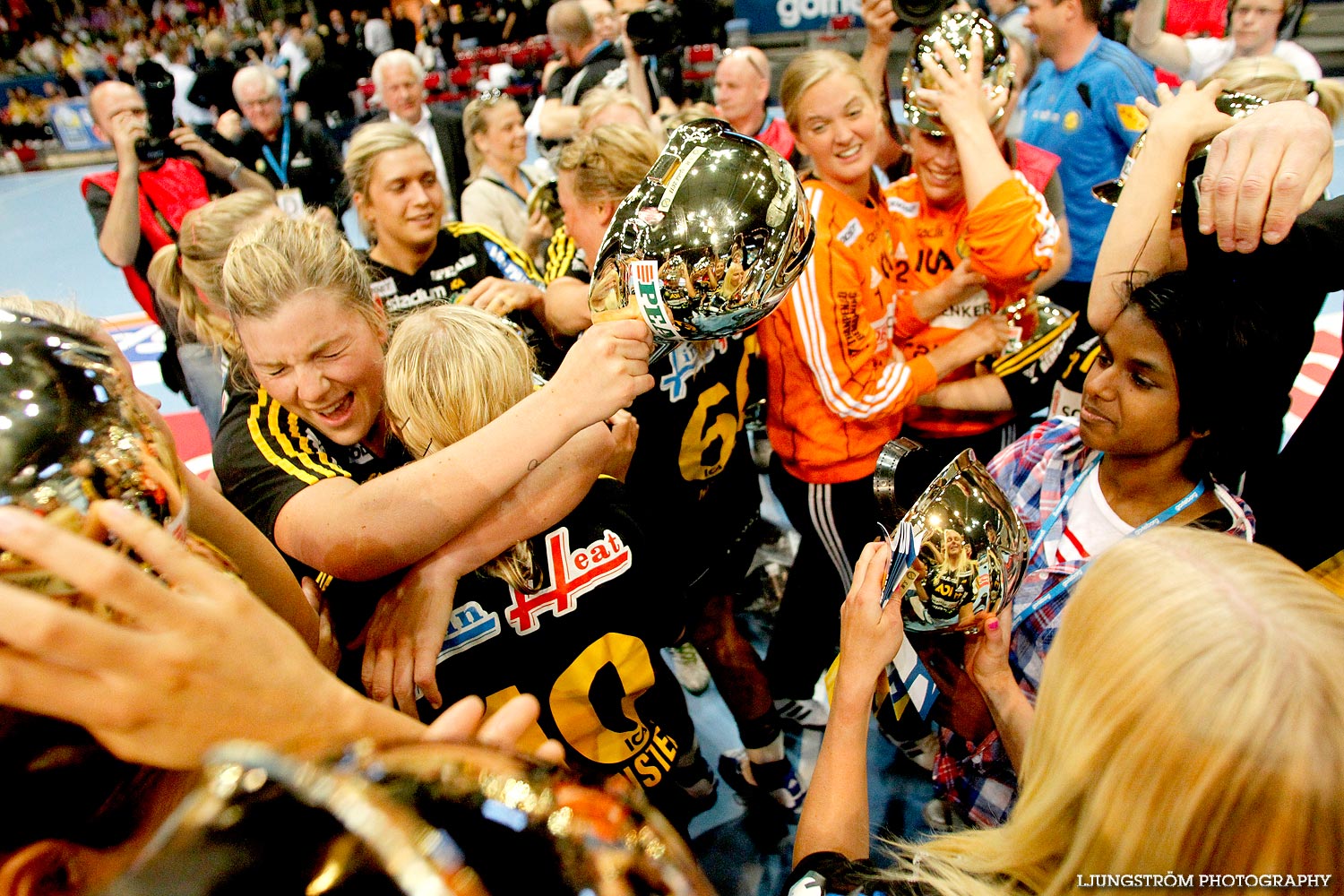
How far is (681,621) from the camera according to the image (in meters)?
1.85

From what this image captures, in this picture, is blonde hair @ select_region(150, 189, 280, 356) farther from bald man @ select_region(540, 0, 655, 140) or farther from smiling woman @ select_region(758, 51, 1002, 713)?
bald man @ select_region(540, 0, 655, 140)

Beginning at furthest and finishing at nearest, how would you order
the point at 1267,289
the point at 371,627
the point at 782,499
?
1. the point at 782,499
2. the point at 1267,289
3. the point at 371,627

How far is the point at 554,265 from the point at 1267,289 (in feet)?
5.95

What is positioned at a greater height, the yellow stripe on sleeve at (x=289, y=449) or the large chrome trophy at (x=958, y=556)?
the yellow stripe on sleeve at (x=289, y=449)

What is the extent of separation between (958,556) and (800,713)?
1393 mm

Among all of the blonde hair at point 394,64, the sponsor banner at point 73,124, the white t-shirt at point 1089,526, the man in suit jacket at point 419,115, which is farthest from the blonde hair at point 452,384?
the sponsor banner at point 73,124

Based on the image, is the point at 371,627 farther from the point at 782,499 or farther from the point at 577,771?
the point at 782,499

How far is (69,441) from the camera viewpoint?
0.60m

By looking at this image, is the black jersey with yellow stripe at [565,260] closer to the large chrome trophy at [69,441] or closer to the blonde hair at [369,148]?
the blonde hair at [369,148]

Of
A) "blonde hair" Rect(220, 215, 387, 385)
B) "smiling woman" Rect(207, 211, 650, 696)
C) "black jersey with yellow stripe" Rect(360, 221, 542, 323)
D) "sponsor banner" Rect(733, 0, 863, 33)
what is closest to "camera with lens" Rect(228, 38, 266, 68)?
"sponsor banner" Rect(733, 0, 863, 33)

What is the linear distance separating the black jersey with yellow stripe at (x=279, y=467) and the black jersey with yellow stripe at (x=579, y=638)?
0.19 metres

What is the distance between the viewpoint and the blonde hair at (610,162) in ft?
6.11

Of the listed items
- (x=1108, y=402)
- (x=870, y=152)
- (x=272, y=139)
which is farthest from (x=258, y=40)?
(x=1108, y=402)

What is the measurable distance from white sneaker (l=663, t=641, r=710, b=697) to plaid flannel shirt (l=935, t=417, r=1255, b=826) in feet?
3.61
